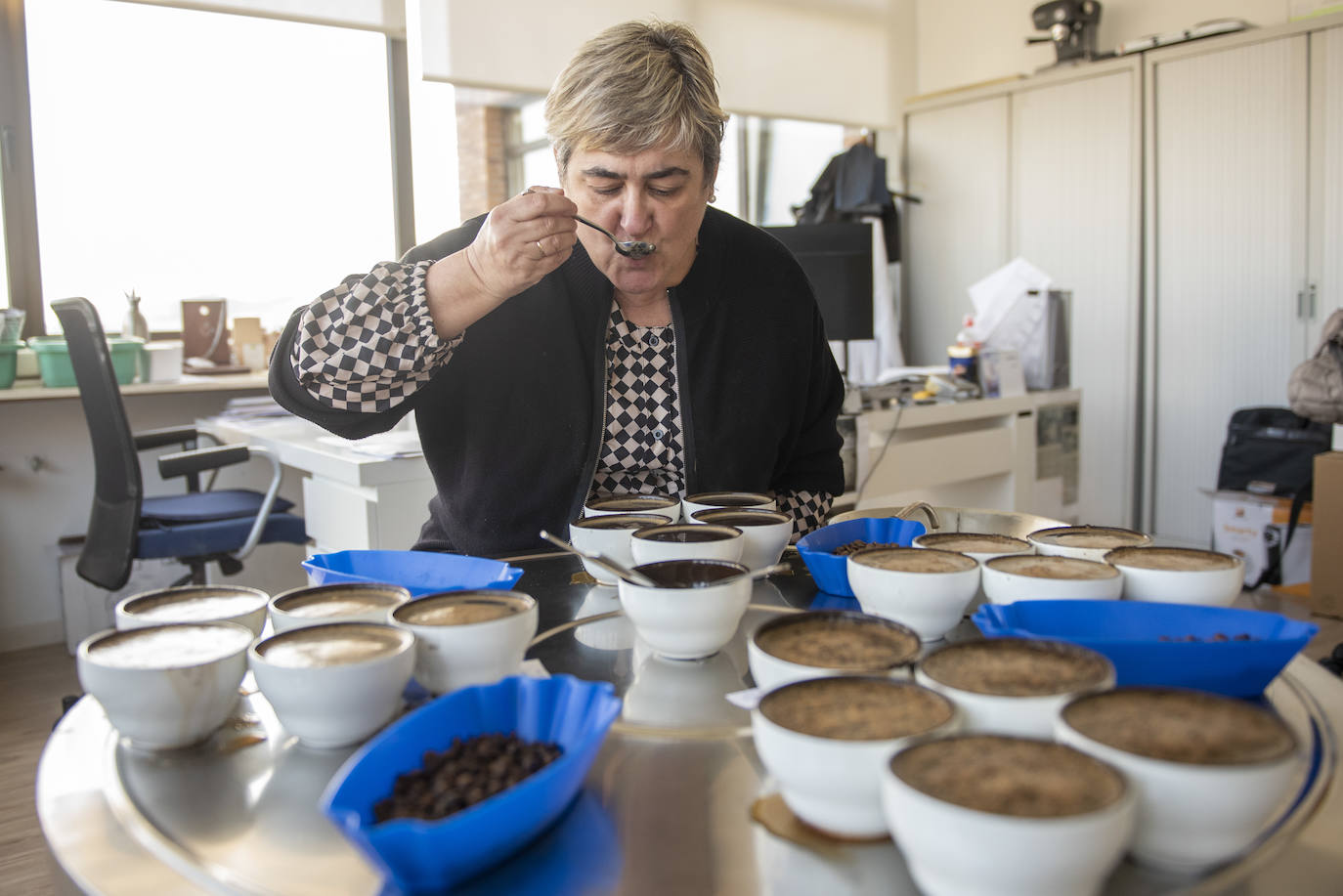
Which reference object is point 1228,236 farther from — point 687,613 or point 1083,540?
point 687,613

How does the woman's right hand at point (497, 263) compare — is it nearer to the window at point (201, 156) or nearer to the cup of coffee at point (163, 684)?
the cup of coffee at point (163, 684)

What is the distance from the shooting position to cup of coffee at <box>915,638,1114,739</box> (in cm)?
61

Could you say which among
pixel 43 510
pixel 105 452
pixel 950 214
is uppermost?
pixel 950 214

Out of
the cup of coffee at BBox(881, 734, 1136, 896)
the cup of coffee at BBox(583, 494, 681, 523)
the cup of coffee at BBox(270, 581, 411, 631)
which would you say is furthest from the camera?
the cup of coffee at BBox(583, 494, 681, 523)

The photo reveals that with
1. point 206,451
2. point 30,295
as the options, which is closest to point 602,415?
point 206,451

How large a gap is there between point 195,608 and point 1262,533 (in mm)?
3834

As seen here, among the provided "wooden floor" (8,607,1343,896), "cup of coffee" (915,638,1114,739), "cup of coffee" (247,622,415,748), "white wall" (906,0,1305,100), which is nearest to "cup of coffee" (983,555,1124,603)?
"cup of coffee" (915,638,1114,739)

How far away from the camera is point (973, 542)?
1.10m

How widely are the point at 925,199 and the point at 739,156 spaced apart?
0.97 m

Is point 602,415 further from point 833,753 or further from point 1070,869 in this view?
point 1070,869

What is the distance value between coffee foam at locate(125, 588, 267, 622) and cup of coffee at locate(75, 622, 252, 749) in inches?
2.8

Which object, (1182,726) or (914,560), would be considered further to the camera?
(914,560)

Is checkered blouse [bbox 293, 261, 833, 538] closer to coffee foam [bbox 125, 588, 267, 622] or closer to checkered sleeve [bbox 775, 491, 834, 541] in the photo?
checkered sleeve [bbox 775, 491, 834, 541]

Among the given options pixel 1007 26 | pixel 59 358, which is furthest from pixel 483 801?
pixel 1007 26
